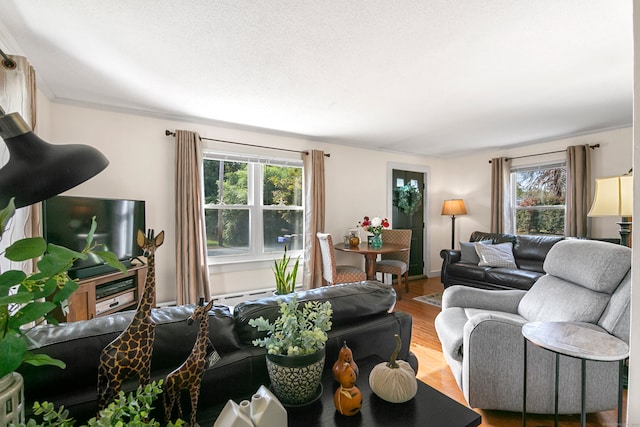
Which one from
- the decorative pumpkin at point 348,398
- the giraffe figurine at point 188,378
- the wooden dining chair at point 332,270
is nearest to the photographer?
the giraffe figurine at point 188,378

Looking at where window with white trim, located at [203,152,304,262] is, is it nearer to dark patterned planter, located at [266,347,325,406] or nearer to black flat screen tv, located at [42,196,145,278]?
black flat screen tv, located at [42,196,145,278]

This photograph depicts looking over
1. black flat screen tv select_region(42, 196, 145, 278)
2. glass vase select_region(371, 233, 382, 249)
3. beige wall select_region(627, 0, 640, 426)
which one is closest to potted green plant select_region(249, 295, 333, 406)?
beige wall select_region(627, 0, 640, 426)

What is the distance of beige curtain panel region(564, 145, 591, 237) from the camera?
408 centimetres

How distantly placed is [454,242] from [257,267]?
388 cm

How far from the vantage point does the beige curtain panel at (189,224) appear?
3391 millimetres

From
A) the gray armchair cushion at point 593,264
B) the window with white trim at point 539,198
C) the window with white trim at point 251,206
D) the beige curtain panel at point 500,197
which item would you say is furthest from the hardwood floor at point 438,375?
the window with white trim at point 539,198

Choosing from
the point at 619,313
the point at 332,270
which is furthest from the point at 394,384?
the point at 332,270

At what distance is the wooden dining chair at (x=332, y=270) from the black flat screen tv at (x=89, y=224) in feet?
6.84

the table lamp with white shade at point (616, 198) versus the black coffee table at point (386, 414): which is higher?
the table lamp with white shade at point (616, 198)

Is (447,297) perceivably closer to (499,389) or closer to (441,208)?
(499,389)

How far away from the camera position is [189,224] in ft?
11.3

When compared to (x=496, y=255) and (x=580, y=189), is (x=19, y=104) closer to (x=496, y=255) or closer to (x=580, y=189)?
(x=496, y=255)

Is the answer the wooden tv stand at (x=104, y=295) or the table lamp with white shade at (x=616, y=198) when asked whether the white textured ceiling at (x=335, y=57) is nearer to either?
the table lamp with white shade at (x=616, y=198)

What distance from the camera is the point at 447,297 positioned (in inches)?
96.6
